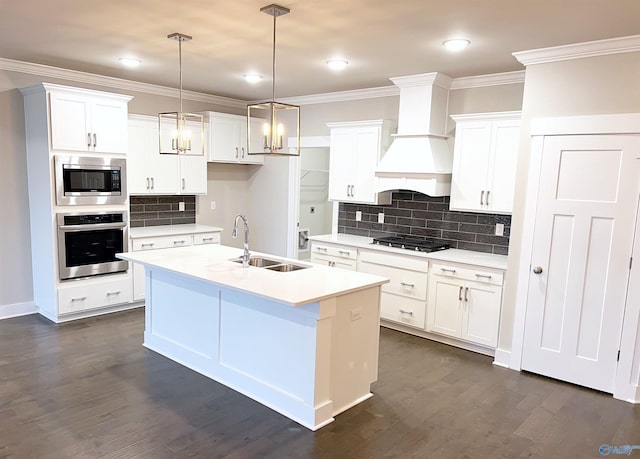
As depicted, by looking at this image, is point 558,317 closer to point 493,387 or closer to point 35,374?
point 493,387

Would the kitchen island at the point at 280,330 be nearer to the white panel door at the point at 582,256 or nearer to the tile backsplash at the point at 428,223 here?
the white panel door at the point at 582,256

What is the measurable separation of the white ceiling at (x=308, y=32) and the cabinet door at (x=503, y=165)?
57 centimetres

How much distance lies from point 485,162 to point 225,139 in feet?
11.3

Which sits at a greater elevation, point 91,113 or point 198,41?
point 198,41

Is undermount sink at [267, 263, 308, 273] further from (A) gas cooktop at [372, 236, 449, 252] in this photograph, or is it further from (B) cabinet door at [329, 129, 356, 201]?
(B) cabinet door at [329, 129, 356, 201]

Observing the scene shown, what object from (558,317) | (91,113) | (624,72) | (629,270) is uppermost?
(624,72)

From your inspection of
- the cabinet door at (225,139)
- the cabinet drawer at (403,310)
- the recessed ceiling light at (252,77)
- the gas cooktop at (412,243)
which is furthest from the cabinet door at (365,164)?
the cabinet door at (225,139)

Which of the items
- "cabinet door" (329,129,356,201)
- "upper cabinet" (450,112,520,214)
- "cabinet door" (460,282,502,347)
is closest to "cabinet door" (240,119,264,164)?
"cabinet door" (329,129,356,201)

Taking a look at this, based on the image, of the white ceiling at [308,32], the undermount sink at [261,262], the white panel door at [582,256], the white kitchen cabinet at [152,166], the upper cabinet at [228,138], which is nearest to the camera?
the white ceiling at [308,32]

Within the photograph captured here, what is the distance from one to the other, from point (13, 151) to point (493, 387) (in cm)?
506

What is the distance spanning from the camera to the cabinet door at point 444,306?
4.27m

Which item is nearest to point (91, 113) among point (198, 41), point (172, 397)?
point (198, 41)

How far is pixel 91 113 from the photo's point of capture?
15.0 ft

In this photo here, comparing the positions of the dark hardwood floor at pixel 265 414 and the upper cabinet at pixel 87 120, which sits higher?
the upper cabinet at pixel 87 120
